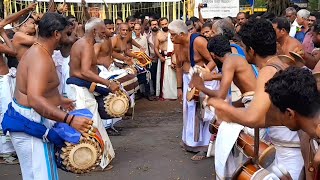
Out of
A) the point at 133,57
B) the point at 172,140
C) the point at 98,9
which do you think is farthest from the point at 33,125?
the point at 98,9

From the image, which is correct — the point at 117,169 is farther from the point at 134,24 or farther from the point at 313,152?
the point at 134,24

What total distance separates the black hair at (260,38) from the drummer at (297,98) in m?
1.26

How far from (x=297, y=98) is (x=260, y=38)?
1.43 metres

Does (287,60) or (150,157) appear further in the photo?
(150,157)

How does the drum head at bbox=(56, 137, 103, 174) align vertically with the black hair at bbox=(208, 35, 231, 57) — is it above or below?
below

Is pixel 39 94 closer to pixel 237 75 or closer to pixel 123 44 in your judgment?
pixel 237 75

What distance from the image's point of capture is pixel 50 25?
4.08m

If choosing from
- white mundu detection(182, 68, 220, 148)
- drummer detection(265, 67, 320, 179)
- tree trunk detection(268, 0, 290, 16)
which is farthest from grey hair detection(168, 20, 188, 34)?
tree trunk detection(268, 0, 290, 16)

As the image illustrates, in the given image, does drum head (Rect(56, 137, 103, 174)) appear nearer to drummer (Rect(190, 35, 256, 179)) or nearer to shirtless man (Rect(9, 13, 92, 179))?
shirtless man (Rect(9, 13, 92, 179))

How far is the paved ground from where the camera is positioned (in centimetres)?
599

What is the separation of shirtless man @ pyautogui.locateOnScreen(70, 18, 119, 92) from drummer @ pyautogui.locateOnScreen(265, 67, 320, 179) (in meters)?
4.03

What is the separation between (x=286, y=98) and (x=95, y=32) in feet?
14.3

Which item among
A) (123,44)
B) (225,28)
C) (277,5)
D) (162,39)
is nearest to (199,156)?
(225,28)

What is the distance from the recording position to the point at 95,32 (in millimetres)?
6445
